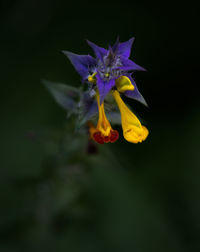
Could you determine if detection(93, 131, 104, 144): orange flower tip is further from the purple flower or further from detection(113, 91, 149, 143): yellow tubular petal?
the purple flower

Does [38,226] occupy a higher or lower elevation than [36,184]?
lower

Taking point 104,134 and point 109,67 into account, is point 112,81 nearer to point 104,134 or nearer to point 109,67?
point 109,67

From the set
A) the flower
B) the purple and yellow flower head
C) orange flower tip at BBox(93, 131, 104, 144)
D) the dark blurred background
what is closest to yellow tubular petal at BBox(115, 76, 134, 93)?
the purple and yellow flower head

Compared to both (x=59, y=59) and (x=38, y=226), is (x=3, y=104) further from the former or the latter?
(x=38, y=226)

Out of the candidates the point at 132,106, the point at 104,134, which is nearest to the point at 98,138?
the point at 104,134

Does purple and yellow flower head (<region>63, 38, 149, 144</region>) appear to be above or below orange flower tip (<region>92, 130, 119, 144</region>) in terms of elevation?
above

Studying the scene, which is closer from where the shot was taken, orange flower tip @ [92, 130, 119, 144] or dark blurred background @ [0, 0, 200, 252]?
orange flower tip @ [92, 130, 119, 144]

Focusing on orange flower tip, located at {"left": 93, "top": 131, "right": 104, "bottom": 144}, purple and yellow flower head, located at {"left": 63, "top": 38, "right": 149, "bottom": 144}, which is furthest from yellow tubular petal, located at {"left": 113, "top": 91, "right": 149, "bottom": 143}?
orange flower tip, located at {"left": 93, "top": 131, "right": 104, "bottom": 144}

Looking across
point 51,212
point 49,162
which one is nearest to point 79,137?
point 49,162
